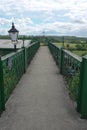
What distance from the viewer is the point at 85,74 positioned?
16.4 feet

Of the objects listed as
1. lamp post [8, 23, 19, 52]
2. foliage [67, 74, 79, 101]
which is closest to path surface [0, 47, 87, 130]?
foliage [67, 74, 79, 101]

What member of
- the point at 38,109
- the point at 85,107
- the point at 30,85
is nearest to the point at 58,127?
the point at 85,107

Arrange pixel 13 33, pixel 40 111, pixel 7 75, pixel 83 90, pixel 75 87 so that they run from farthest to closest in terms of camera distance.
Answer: pixel 13 33, pixel 7 75, pixel 75 87, pixel 40 111, pixel 83 90

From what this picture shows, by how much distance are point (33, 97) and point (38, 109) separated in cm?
124

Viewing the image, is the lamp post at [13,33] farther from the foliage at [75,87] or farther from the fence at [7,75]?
the foliage at [75,87]

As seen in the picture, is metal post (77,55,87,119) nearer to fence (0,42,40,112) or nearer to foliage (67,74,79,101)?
foliage (67,74,79,101)

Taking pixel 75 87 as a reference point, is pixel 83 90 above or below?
above

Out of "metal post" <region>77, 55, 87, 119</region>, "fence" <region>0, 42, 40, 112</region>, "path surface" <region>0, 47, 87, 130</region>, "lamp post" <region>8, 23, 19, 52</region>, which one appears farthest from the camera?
"lamp post" <region>8, 23, 19, 52</region>

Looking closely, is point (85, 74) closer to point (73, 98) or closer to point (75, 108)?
point (75, 108)

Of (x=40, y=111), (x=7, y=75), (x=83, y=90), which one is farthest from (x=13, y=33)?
(x=83, y=90)

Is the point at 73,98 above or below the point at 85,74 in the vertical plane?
below

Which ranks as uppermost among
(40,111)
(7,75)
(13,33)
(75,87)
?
(13,33)

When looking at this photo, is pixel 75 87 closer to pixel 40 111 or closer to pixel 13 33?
pixel 40 111

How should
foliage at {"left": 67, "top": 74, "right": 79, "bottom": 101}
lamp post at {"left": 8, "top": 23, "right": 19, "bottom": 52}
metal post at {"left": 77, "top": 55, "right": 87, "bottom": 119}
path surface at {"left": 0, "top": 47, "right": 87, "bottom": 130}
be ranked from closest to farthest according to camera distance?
→ 1. path surface at {"left": 0, "top": 47, "right": 87, "bottom": 130}
2. metal post at {"left": 77, "top": 55, "right": 87, "bottom": 119}
3. foliage at {"left": 67, "top": 74, "right": 79, "bottom": 101}
4. lamp post at {"left": 8, "top": 23, "right": 19, "bottom": 52}
